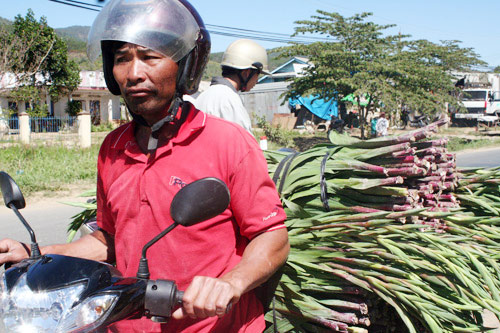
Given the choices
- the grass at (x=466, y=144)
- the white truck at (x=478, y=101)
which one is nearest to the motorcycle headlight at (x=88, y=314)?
the grass at (x=466, y=144)

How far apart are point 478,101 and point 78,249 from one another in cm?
3435

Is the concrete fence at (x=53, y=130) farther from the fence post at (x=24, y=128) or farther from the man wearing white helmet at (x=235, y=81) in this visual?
the man wearing white helmet at (x=235, y=81)

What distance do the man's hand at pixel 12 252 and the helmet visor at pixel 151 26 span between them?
73 cm

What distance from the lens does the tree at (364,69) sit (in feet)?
59.8

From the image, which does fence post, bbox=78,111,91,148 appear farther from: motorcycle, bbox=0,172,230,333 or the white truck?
the white truck

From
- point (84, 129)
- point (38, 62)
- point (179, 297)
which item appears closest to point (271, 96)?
point (38, 62)

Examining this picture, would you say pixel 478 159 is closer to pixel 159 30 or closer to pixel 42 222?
pixel 42 222

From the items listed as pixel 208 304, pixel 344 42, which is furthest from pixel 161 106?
pixel 344 42

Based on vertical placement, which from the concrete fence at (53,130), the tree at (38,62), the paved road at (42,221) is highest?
the tree at (38,62)

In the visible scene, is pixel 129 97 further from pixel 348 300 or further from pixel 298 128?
pixel 298 128

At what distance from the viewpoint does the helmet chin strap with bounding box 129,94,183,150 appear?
1.50m

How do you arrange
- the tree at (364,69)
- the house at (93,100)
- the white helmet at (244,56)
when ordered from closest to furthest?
the white helmet at (244,56), the tree at (364,69), the house at (93,100)

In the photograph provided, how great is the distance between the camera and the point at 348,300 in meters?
1.96

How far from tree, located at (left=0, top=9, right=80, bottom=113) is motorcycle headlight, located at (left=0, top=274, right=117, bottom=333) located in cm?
1879
